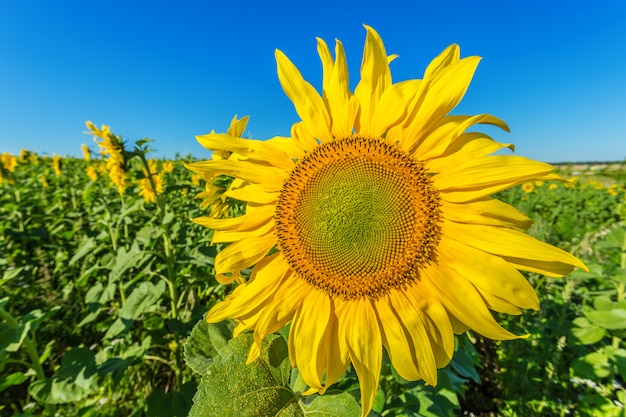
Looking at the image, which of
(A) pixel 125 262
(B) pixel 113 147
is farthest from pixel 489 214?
(B) pixel 113 147

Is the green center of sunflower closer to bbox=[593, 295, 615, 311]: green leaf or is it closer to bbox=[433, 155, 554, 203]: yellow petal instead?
bbox=[433, 155, 554, 203]: yellow petal

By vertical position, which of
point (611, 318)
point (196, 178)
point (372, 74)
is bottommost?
point (611, 318)

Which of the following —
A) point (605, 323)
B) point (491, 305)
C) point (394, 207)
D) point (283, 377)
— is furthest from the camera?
point (605, 323)

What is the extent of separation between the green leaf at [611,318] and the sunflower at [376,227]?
1817 millimetres

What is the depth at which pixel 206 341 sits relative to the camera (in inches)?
56.7

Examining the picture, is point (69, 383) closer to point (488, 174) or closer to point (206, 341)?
point (206, 341)

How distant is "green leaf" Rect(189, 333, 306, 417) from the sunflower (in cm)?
6

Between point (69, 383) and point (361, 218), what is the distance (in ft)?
7.76

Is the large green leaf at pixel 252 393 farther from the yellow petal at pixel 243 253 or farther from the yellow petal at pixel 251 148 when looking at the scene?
the yellow petal at pixel 251 148

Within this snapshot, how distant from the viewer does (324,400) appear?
118cm

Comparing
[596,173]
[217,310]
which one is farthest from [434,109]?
[596,173]

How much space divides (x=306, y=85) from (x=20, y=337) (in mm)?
2098

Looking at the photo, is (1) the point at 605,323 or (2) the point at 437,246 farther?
(1) the point at 605,323

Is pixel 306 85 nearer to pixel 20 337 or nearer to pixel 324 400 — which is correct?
pixel 324 400
